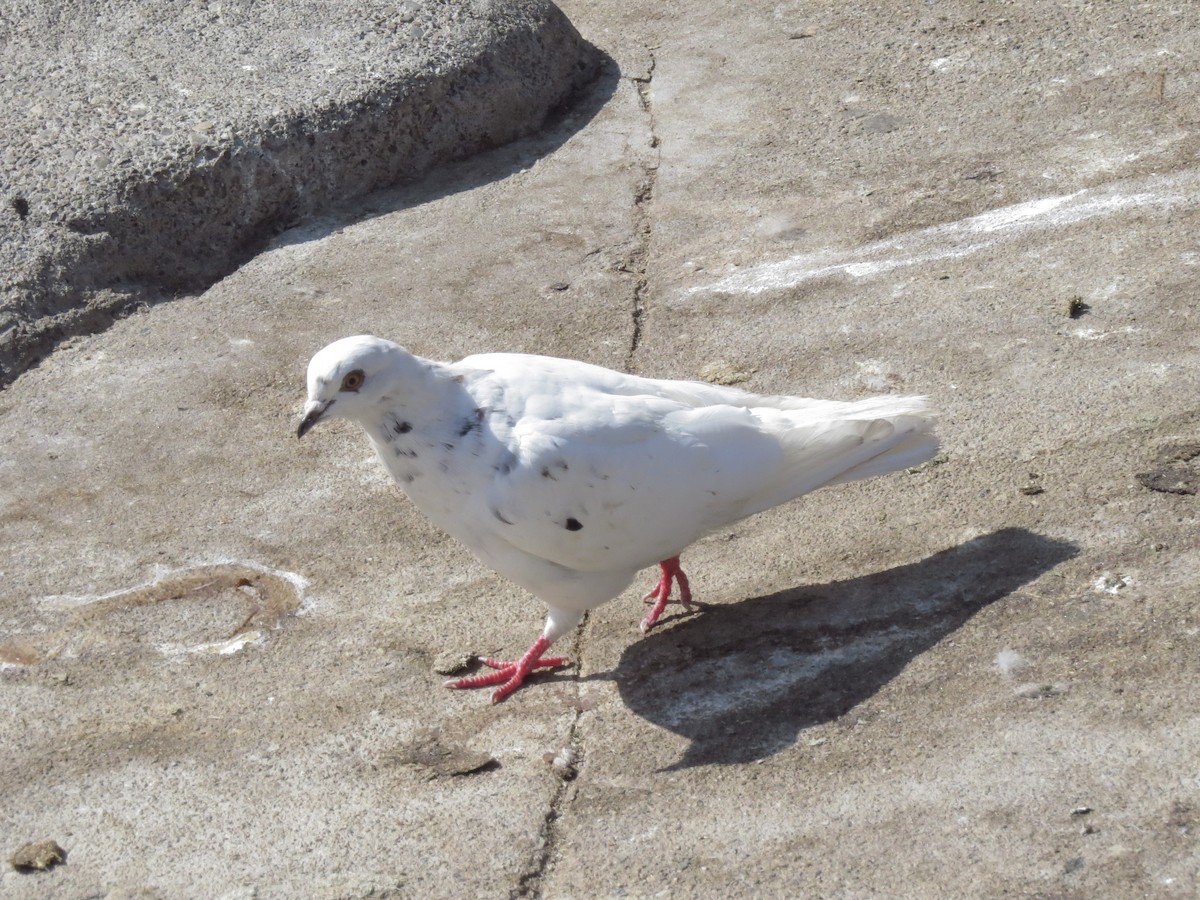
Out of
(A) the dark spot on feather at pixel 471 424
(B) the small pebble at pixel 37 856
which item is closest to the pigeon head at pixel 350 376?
(A) the dark spot on feather at pixel 471 424

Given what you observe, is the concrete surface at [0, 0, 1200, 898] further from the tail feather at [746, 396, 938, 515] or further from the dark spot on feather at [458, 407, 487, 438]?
the dark spot on feather at [458, 407, 487, 438]

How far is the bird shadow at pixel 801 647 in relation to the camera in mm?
3609

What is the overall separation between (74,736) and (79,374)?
7.57ft

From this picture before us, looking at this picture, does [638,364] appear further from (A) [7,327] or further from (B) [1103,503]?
(A) [7,327]

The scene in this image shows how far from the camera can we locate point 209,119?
6531mm

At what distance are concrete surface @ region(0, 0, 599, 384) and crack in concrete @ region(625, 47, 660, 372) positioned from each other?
429mm

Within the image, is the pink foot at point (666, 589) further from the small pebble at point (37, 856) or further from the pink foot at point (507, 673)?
the small pebble at point (37, 856)

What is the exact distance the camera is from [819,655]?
3814mm

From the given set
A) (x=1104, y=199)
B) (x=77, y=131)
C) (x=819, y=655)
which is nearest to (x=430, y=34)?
(x=77, y=131)

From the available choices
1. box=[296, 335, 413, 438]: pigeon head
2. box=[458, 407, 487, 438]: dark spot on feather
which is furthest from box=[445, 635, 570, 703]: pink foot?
box=[296, 335, 413, 438]: pigeon head

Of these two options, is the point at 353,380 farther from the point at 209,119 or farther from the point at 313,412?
the point at 209,119

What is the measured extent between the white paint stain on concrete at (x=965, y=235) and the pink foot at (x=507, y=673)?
2270mm

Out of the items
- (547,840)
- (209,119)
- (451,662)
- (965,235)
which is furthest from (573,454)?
(209,119)

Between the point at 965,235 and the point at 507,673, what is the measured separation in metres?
3.05
